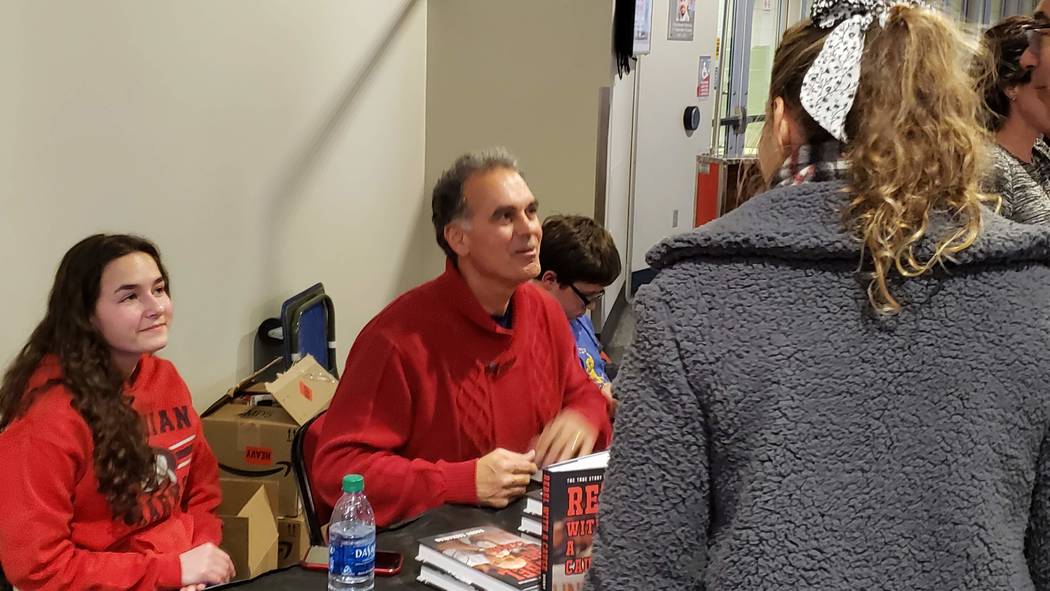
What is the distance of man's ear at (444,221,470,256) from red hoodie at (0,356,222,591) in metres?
0.67

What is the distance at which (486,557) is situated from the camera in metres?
1.44

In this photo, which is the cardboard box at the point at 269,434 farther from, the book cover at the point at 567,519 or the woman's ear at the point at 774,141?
the woman's ear at the point at 774,141

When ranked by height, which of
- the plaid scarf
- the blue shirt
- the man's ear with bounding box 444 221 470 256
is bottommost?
the blue shirt

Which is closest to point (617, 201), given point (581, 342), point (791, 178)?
point (581, 342)

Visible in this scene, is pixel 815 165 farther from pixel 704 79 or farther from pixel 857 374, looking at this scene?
pixel 704 79

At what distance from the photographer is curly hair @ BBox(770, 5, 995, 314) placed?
0.84 metres

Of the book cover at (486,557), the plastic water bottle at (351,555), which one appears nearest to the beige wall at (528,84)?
the book cover at (486,557)

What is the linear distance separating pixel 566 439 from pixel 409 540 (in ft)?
1.58

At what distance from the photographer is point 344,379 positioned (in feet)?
6.21

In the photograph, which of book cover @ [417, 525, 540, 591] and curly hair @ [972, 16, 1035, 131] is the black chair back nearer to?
book cover @ [417, 525, 540, 591]

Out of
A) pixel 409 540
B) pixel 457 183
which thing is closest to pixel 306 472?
pixel 409 540

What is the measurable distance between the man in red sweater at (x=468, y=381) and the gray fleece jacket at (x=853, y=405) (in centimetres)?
91

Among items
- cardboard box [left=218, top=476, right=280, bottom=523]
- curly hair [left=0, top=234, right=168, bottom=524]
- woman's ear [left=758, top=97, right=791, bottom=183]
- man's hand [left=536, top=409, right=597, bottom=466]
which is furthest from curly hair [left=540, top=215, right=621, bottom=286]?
woman's ear [left=758, top=97, right=791, bottom=183]

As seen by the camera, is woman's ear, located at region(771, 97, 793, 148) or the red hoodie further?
the red hoodie
